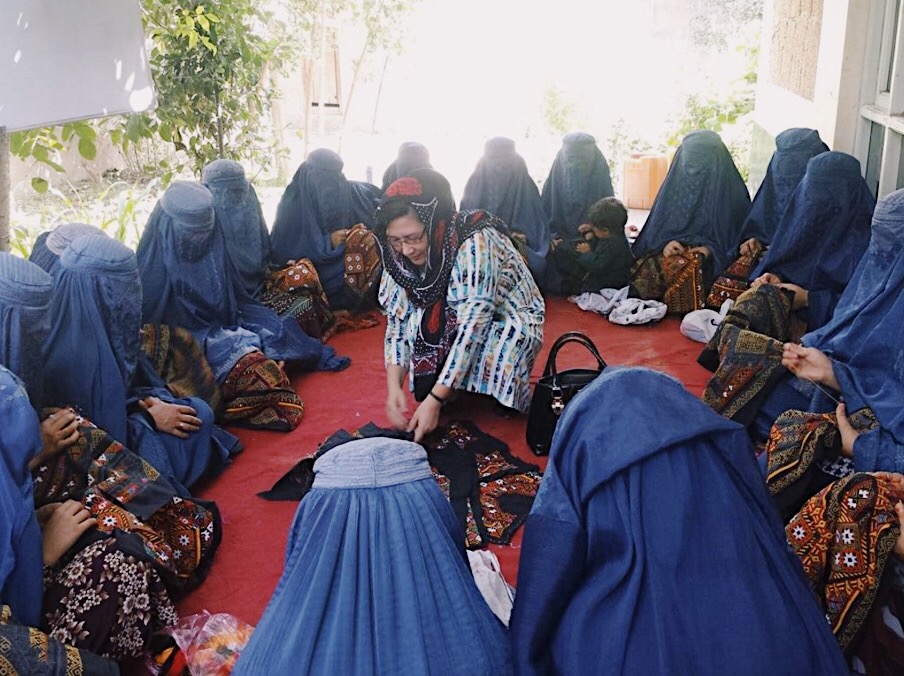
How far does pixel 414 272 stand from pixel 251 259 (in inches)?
62.5

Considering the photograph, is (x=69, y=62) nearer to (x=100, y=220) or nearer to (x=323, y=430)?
(x=323, y=430)

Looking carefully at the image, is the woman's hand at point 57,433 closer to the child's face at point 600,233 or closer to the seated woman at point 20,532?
the seated woman at point 20,532

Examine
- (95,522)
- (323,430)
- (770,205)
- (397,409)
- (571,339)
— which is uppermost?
(770,205)

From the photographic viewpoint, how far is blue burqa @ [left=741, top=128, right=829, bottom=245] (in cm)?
521

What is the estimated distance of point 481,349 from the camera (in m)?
4.05

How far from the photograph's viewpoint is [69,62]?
12.6 ft

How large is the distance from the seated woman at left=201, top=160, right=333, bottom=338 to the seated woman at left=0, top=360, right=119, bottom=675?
270cm

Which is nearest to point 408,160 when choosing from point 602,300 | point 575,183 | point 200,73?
point 575,183

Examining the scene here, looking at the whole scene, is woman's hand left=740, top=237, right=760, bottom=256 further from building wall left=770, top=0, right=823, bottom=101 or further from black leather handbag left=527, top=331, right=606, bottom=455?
black leather handbag left=527, top=331, right=606, bottom=455

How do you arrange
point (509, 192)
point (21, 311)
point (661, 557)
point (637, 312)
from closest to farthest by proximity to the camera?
point (661, 557), point (21, 311), point (637, 312), point (509, 192)

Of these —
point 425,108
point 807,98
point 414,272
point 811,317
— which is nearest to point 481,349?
point 414,272

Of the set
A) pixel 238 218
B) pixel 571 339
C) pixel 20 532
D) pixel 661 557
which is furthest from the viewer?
pixel 238 218

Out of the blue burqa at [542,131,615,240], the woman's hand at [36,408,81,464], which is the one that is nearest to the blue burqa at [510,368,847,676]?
the woman's hand at [36,408,81,464]

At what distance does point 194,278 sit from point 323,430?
2.96 feet
